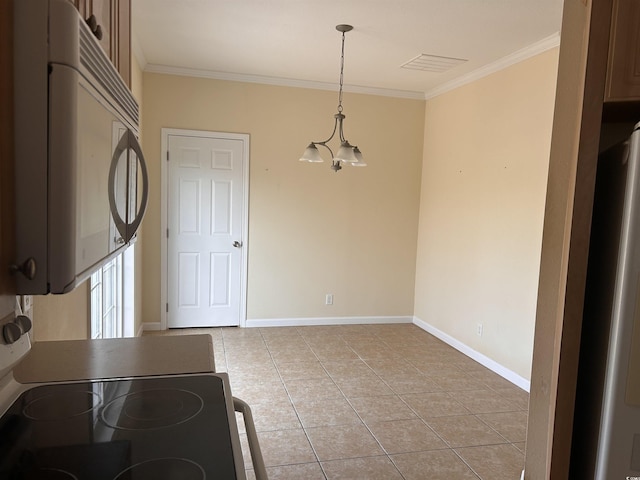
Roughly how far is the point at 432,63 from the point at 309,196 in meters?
1.89

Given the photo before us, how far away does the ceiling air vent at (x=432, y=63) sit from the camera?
4004 mm

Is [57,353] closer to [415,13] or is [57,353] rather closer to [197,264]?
[415,13]

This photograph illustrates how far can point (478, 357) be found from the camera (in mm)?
4305

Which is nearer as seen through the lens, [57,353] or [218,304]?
[57,353]

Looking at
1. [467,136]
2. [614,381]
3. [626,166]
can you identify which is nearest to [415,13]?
[467,136]

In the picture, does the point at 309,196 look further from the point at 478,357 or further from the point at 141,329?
the point at 478,357

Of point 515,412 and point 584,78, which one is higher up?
point 584,78

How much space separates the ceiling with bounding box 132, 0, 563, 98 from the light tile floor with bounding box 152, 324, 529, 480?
8.97ft

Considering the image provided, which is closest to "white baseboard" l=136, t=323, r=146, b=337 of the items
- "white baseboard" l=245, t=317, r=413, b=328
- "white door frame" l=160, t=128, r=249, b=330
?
"white door frame" l=160, t=128, r=249, b=330

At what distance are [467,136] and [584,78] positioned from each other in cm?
337

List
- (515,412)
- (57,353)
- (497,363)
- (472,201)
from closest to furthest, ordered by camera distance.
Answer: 1. (57,353)
2. (515,412)
3. (497,363)
4. (472,201)

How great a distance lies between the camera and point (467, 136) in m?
4.52

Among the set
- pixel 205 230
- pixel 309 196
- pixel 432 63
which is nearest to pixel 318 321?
pixel 309 196

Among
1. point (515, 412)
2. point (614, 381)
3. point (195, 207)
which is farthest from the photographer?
point (195, 207)
